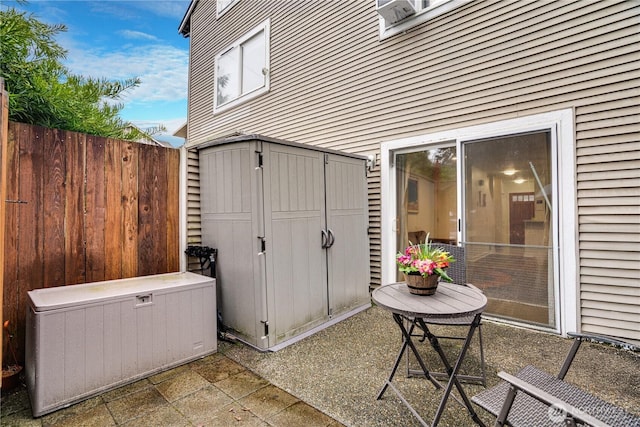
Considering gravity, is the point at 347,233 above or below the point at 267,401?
above

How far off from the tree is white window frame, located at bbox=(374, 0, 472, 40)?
4300mm

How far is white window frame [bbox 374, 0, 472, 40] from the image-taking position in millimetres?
3938

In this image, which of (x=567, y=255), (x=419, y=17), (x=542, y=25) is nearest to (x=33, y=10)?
(x=419, y=17)

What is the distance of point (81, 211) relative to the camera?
2766mm

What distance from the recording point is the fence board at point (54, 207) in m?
2.59

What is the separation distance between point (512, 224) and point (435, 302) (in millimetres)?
2101

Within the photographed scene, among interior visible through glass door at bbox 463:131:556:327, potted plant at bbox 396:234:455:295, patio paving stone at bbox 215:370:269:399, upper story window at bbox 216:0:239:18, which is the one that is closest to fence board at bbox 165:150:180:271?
patio paving stone at bbox 215:370:269:399

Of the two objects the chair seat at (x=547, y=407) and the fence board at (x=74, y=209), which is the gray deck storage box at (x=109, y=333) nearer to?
the fence board at (x=74, y=209)

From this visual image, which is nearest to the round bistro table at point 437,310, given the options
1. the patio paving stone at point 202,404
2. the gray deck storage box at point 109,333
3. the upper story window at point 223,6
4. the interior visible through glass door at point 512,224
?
the patio paving stone at point 202,404

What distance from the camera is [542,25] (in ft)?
10.9

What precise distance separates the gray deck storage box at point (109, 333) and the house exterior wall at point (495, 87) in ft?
3.63

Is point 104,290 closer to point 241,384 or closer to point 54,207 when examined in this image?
point 54,207

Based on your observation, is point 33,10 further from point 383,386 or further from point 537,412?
point 537,412

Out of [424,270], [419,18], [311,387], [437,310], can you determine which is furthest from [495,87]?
[311,387]
